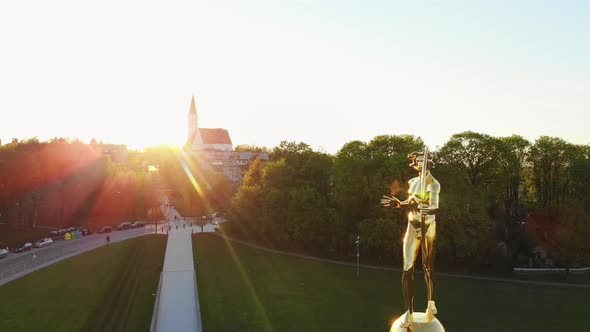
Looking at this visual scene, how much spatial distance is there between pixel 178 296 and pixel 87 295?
26.1 ft

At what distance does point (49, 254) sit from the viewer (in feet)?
189

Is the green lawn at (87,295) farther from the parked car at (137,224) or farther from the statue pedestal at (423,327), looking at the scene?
Result: the statue pedestal at (423,327)

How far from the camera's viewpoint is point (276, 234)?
61781 millimetres

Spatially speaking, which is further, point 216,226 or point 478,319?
point 216,226

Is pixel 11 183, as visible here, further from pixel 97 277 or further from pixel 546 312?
pixel 546 312

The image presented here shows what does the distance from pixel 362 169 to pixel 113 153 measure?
13925cm

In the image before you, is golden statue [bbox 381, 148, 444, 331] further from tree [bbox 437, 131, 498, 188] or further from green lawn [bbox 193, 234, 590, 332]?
tree [bbox 437, 131, 498, 188]

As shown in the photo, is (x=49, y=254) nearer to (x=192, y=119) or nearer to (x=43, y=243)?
(x=43, y=243)

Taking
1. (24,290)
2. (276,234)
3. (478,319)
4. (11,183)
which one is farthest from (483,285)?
(11,183)

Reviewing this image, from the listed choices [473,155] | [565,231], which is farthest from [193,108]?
[565,231]

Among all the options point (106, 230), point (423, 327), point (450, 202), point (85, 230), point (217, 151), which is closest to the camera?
point (423, 327)

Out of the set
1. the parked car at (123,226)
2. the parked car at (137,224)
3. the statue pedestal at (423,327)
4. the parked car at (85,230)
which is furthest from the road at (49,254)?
the statue pedestal at (423,327)

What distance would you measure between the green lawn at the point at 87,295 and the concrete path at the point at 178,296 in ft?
3.63

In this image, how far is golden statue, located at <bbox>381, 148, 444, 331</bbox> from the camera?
12680mm
